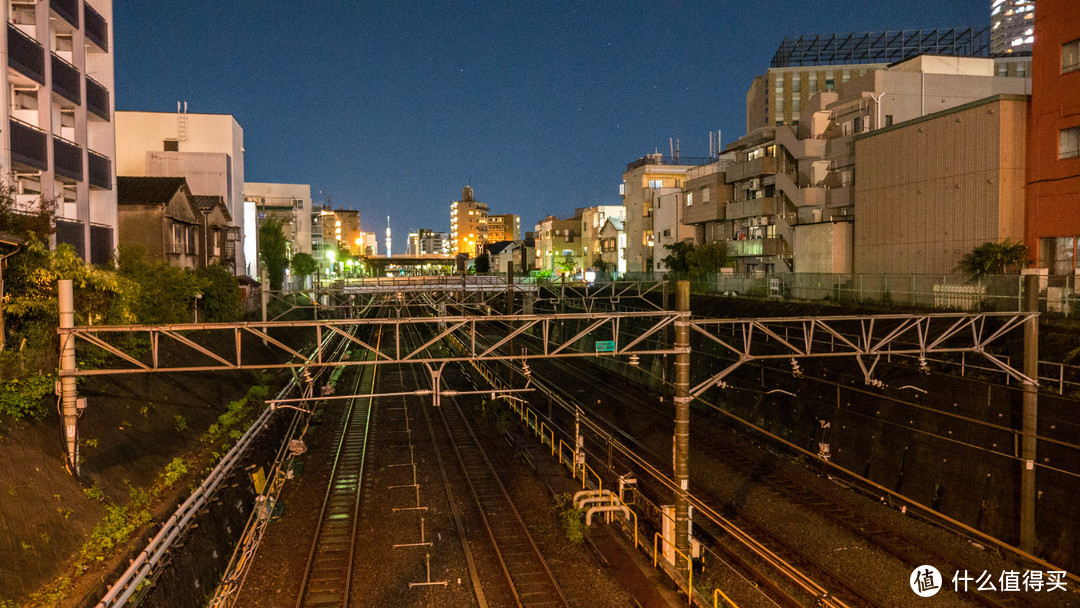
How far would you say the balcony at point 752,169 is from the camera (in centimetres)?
3538

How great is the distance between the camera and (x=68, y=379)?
32.6 ft

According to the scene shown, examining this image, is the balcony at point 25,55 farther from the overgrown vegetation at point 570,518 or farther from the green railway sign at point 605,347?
the overgrown vegetation at point 570,518

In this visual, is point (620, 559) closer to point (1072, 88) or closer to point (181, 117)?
point (1072, 88)

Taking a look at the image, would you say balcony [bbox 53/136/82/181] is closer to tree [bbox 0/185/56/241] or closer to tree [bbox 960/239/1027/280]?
tree [bbox 0/185/56/241]

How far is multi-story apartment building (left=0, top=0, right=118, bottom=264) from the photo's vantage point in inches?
648

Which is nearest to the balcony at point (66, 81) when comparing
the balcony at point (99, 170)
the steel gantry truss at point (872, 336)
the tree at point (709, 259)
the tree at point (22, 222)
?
the balcony at point (99, 170)

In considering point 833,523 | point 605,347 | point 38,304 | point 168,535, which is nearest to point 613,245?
point 833,523

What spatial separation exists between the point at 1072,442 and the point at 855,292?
1142cm

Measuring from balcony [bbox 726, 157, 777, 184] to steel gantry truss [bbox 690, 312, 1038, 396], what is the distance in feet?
37.0

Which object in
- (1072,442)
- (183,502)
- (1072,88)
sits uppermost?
(1072,88)

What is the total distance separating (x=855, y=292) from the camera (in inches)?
918

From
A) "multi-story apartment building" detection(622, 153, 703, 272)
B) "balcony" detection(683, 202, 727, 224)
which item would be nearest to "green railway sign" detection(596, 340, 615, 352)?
"balcony" detection(683, 202, 727, 224)

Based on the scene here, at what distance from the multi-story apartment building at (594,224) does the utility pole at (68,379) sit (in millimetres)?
58863

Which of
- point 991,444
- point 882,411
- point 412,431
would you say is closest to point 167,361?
point 412,431
